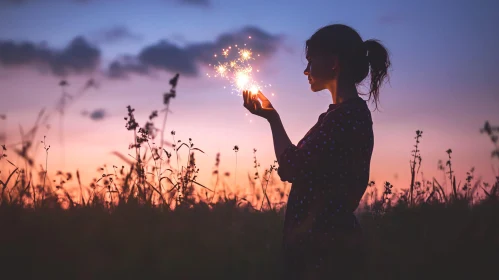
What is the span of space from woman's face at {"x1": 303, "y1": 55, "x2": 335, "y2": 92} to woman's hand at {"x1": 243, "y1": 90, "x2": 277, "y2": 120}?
0.45 m

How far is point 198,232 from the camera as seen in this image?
404 cm

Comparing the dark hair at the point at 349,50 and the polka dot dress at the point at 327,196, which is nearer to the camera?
the polka dot dress at the point at 327,196

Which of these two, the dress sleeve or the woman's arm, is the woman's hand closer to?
the woman's arm

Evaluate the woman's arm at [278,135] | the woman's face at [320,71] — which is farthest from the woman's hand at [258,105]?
the woman's face at [320,71]

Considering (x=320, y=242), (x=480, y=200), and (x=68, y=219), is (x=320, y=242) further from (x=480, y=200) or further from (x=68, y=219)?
(x=480, y=200)

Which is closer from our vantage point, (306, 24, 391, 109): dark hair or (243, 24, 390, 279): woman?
(243, 24, 390, 279): woman

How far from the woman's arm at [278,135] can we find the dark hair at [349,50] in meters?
0.68

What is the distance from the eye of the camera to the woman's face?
15.3ft

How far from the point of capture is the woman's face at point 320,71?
4.66 m

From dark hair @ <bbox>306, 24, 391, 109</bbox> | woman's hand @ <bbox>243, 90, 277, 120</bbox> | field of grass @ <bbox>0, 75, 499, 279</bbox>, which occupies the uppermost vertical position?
dark hair @ <bbox>306, 24, 391, 109</bbox>

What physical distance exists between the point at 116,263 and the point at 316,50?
2504 mm

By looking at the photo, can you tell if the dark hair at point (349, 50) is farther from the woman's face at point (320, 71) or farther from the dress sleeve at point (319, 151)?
the dress sleeve at point (319, 151)

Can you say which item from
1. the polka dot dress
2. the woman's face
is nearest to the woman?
the polka dot dress

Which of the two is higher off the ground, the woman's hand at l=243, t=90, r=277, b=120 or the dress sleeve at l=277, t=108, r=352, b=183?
the woman's hand at l=243, t=90, r=277, b=120
